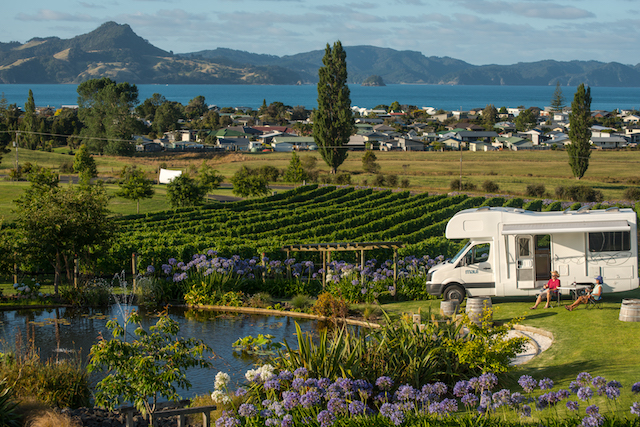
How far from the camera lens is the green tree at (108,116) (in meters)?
105

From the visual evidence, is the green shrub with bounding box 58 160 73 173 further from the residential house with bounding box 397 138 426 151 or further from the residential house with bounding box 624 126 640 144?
the residential house with bounding box 624 126 640 144

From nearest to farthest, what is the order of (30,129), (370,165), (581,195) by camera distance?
(581,195) → (370,165) → (30,129)

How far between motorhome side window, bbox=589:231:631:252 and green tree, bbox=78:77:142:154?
9619 cm

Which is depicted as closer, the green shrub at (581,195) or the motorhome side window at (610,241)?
the motorhome side window at (610,241)

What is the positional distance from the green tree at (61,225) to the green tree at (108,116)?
8741 centimetres

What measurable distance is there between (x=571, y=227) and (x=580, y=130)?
54.6 meters

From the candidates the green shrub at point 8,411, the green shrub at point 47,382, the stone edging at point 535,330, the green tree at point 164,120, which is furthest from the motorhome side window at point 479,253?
the green tree at point 164,120

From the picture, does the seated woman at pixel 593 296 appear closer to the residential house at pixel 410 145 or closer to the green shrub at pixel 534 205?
the green shrub at pixel 534 205

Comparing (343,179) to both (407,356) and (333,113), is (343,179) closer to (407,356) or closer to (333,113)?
(333,113)

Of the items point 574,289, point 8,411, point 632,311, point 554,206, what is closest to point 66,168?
point 554,206

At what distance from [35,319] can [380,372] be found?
11529 mm

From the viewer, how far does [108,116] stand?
10725cm

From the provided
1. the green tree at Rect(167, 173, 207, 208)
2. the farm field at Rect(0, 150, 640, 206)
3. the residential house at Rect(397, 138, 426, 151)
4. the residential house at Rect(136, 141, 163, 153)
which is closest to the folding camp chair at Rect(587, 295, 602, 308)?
the green tree at Rect(167, 173, 207, 208)

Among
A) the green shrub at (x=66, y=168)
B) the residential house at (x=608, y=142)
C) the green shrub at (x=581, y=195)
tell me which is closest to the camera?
the green shrub at (x=581, y=195)
